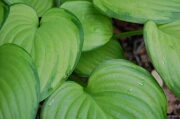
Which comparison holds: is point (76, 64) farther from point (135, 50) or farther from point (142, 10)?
point (135, 50)

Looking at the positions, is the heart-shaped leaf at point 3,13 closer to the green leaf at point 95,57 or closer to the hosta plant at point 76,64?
the hosta plant at point 76,64

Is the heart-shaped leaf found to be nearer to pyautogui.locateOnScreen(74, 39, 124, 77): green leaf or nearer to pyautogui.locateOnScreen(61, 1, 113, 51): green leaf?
pyautogui.locateOnScreen(61, 1, 113, 51): green leaf

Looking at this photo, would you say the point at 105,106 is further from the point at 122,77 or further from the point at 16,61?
the point at 16,61

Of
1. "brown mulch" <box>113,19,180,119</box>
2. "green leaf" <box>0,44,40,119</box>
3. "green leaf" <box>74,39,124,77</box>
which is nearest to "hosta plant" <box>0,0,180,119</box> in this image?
"green leaf" <box>0,44,40,119</box>

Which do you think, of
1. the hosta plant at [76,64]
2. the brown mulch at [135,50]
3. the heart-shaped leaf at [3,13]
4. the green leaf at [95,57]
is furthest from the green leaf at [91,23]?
the brown mulch at [135,50]

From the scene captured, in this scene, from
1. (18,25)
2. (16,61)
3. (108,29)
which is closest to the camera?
(16,61)

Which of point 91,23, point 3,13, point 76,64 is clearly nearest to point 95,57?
point 91,23

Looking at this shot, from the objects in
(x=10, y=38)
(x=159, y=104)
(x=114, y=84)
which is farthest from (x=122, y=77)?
(x=10, y=38)
